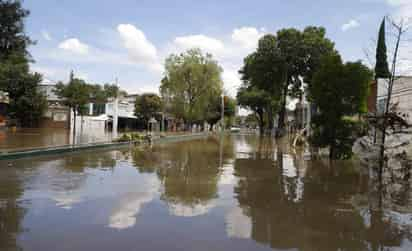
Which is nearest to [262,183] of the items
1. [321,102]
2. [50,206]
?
[50,206]

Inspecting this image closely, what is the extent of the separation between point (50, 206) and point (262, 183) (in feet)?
17.3

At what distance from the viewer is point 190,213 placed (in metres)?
6.02

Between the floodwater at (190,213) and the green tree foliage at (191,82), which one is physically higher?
the green tree foliage at (191,82)

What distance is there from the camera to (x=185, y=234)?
485 cm

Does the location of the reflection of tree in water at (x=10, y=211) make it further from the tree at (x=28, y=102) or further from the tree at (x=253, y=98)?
the tree at (x=253, y=98)

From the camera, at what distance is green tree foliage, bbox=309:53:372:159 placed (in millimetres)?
15031

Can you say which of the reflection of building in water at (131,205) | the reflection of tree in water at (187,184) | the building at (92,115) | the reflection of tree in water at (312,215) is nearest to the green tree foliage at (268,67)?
the building at (92,115)

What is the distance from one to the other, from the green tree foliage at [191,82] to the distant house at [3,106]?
60.0ft

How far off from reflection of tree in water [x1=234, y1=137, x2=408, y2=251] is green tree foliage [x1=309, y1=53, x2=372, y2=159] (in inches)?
204

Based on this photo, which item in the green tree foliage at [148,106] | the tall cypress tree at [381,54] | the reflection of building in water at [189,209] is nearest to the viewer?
the reflection of building in water at [189,209]

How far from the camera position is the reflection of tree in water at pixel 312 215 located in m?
4.78

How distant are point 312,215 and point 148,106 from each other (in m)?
48.9

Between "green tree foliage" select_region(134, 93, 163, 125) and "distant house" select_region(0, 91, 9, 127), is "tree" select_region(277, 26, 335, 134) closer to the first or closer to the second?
"green tree foliage" select_region(134, 93, 163, 125)

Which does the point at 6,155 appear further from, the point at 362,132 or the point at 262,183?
the point at 362,132
